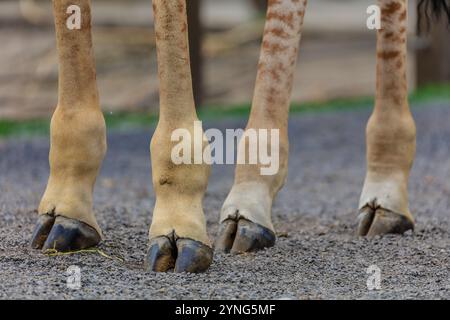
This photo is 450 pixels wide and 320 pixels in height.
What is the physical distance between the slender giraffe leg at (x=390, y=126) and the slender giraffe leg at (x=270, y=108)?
663 millimetres

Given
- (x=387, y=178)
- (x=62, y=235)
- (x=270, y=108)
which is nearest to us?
(x=62, y=235)

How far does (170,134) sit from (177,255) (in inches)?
17.1

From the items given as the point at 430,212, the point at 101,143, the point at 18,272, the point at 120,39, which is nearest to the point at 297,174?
the point at 430,212

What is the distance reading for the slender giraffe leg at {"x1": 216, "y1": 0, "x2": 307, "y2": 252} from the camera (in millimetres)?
4164

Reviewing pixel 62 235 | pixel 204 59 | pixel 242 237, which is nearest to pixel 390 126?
pixel 242 237

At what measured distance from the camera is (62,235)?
3.92 meters

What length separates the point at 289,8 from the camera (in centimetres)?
439

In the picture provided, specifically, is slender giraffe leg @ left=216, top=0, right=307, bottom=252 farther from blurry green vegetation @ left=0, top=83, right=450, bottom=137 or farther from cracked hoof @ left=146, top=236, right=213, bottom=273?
blurry green vegetation @ left=0, top=83, right=450, bottom=137

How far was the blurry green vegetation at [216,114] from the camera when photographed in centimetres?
977

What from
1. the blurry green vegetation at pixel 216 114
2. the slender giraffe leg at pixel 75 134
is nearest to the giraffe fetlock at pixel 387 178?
the slender giraffe leg at pixel 75 134

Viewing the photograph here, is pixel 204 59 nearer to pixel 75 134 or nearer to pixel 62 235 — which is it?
pixel 75 134

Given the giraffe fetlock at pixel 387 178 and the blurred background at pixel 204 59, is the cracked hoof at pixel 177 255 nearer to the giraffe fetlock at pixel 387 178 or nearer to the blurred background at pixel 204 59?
the giraffe fetlock at pixel 387 178

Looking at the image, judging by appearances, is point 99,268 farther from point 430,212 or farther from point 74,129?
point 430,212

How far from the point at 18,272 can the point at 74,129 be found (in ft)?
2.20
